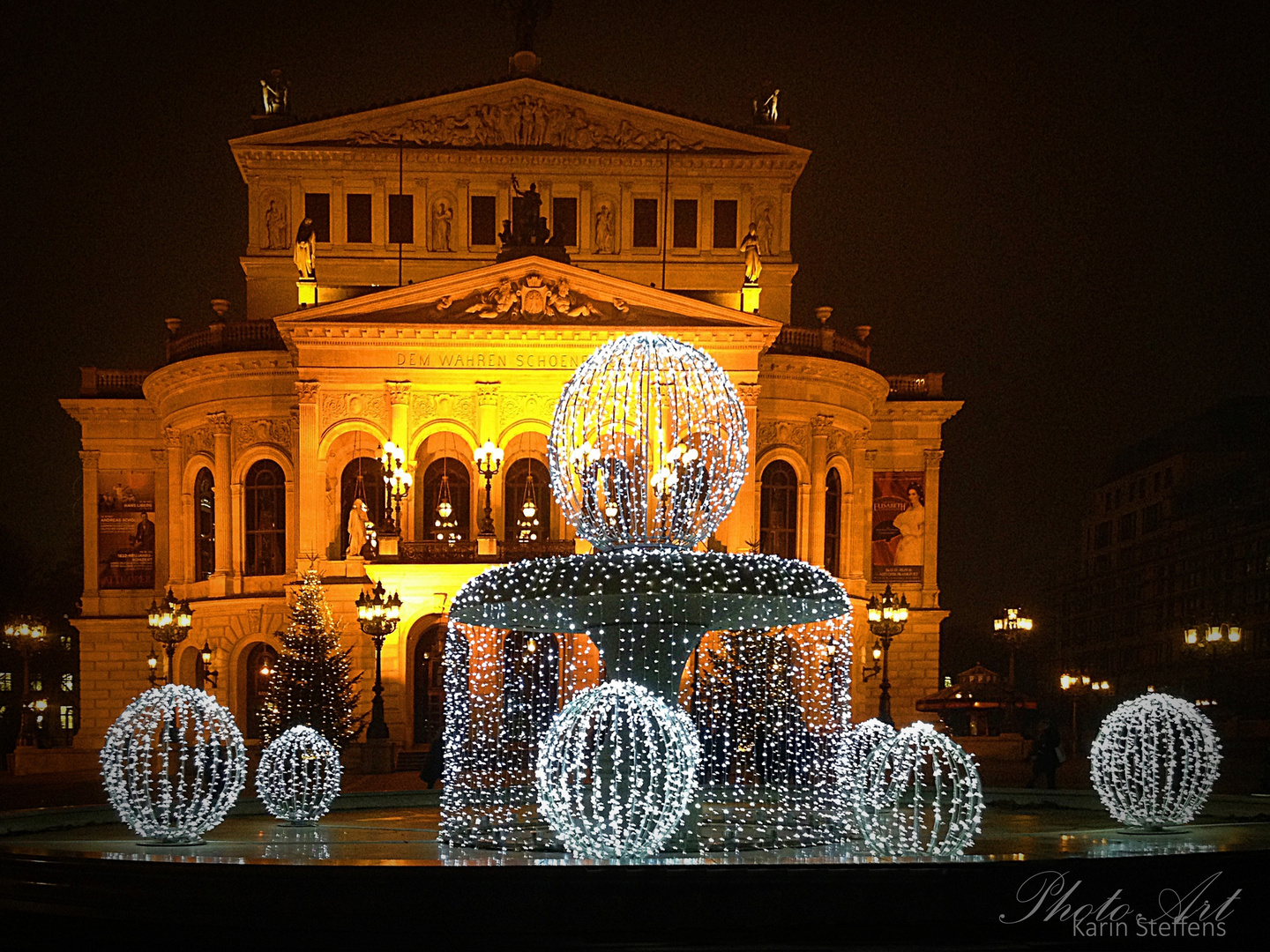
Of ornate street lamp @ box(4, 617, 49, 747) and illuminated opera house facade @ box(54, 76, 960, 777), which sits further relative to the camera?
illuminated opera house facade @ box(54, 76, 960, 777)

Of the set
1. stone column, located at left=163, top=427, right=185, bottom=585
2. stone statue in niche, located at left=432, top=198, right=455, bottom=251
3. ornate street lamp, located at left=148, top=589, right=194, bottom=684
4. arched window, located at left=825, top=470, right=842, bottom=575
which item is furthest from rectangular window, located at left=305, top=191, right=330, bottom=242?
ornate street lamp, located at left=148, top=589, right=194, bottom=684

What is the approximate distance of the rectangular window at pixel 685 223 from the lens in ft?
165

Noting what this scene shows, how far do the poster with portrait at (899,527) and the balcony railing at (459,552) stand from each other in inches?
444

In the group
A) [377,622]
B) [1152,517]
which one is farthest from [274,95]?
[1152,517]

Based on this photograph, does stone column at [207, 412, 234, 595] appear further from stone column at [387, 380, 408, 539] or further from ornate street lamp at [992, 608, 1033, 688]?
ornate street lamp at [992, 608, 1033, 688]

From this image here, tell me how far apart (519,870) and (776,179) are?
41.1m

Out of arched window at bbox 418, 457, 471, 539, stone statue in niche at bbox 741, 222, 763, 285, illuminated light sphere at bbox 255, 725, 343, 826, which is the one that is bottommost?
illuminated light sphere at bbox 255, 725, 343, 826

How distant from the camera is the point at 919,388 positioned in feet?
172

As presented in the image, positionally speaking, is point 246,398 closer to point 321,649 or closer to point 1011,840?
point 321,649

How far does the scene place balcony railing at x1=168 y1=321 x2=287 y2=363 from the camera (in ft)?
154

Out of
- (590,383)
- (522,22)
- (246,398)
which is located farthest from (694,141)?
(590,383)

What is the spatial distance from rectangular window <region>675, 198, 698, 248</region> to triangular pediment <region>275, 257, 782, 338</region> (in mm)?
7082

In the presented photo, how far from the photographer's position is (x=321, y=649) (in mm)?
38000

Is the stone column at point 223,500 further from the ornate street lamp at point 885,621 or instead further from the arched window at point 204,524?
the ornate street lamp at point 885,621
